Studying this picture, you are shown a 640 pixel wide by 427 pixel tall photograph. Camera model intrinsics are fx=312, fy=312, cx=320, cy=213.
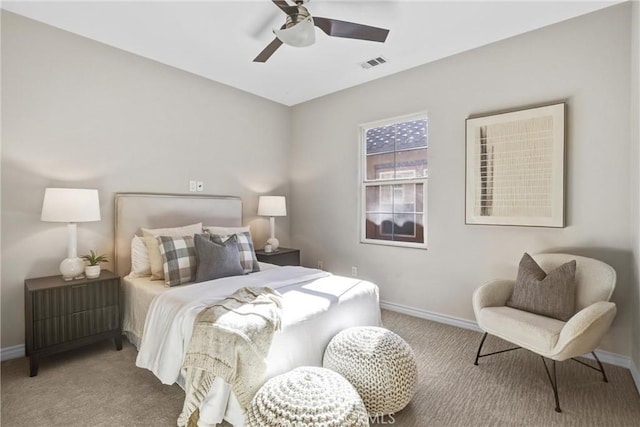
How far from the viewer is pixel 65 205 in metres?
2.45

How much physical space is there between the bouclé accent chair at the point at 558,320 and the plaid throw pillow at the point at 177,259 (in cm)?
241

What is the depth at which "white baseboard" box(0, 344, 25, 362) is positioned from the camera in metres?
2.52

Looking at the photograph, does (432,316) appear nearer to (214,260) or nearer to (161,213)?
(214,260)

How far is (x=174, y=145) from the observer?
354cm

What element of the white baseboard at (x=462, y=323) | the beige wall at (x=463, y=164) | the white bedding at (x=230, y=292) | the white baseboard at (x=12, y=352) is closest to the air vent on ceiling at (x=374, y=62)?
the beige wall at (x=463, y=164)

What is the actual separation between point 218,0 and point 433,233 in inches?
116

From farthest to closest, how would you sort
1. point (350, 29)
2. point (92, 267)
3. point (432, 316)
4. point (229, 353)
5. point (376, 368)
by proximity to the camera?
point (432, 316)
point (92, 267)
point (350, 29)
point (376, 368)
point (229, 353)

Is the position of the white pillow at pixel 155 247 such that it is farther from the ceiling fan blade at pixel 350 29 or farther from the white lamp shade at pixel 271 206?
the ceiling fan blade at pixel 350 29

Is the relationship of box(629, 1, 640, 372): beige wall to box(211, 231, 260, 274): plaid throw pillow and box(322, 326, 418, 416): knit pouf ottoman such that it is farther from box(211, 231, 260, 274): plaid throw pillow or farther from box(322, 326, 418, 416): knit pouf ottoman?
box(211, 231, 260, 274): plaid throw pillow

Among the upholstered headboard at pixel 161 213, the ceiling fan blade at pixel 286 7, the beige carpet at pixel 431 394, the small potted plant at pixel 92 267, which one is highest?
the ceiling fan blade at pixel 286 7

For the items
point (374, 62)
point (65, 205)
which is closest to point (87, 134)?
point (65, 205)

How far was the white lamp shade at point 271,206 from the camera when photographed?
162 inches

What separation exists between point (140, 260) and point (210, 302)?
1.25m

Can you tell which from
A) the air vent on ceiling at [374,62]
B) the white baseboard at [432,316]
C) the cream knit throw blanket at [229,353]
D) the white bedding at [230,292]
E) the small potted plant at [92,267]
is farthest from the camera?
the air vent on ceiling at [374,62]
